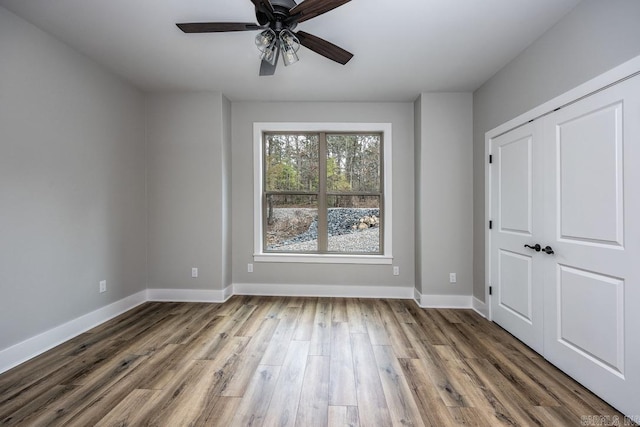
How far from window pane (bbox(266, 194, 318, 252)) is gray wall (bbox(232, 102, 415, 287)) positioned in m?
0.28

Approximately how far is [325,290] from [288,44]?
307 centimetres

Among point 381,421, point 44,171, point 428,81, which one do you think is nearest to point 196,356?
point 381,421

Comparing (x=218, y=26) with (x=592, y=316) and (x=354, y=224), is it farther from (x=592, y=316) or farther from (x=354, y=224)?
(x=592, y=316)

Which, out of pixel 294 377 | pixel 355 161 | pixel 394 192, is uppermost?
pixel 355 161

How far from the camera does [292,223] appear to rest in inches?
171

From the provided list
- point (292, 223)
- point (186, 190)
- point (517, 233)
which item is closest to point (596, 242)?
point (517, 233)

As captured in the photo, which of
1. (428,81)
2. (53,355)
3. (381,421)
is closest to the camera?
(381,421)

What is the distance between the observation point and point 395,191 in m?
4.10

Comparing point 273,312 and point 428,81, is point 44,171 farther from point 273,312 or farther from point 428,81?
point 428,81

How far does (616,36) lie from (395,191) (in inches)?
99.1

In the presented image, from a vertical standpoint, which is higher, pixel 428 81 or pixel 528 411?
pixel 428 81

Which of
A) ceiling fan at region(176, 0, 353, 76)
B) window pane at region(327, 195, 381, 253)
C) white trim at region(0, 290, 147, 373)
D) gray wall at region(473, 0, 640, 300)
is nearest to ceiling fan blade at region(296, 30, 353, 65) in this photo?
ceiling fan at region(176, 0, 353, 76)

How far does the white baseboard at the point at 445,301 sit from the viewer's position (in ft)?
12.4

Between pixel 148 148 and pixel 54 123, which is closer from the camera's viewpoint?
pixel 54 123
